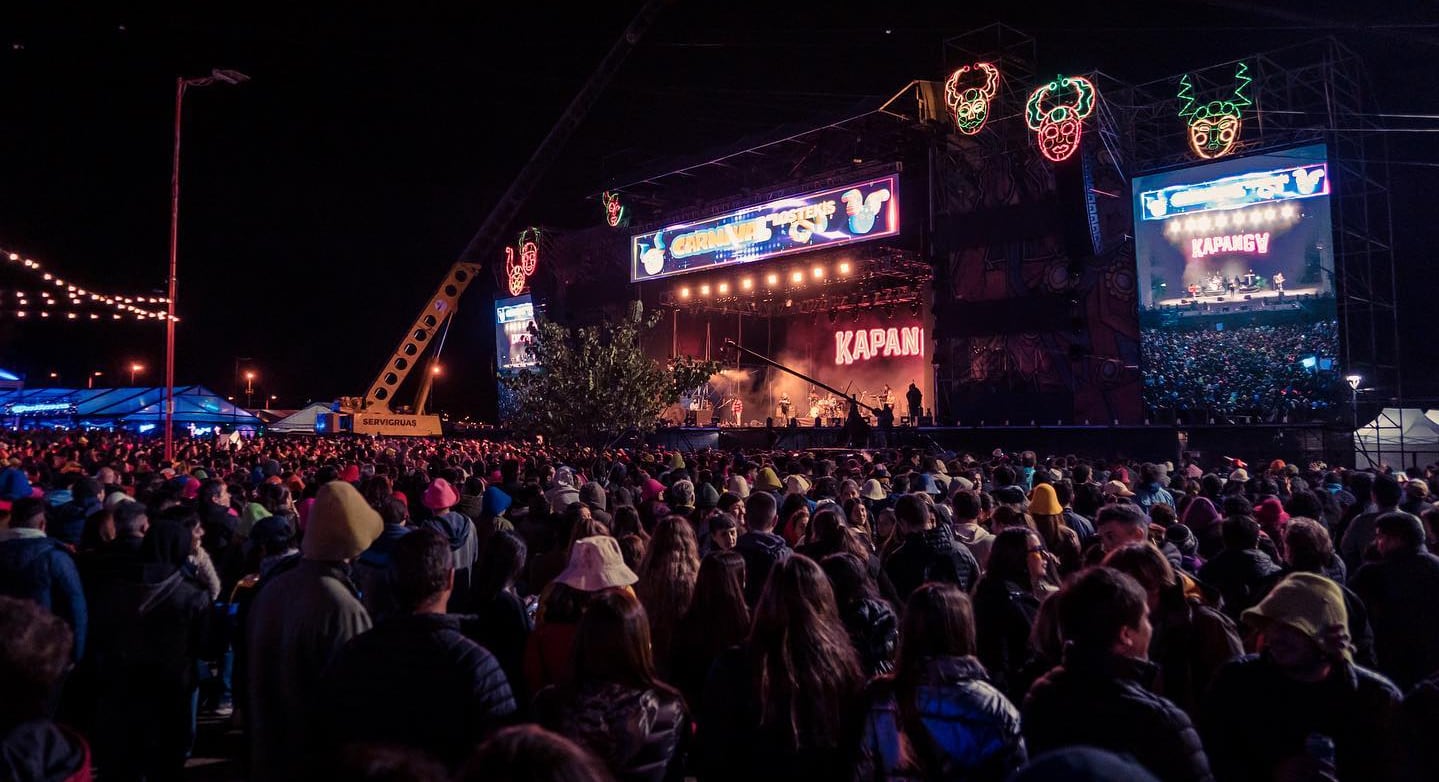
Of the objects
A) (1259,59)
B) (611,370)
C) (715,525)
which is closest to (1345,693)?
(715,525)

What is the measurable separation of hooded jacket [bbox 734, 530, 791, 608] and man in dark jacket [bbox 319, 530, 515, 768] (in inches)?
96.9

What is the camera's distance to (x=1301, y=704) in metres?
2.70

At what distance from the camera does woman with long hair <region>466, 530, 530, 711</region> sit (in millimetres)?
4266

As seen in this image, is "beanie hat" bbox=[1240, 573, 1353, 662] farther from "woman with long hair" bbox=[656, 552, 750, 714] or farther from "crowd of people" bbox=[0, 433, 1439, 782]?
"woman with long hair" bbox=[656, 552, 750, 714]

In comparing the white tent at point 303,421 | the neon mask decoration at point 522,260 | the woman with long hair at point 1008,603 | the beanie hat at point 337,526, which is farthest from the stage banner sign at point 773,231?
the beanie hat at point 337,526

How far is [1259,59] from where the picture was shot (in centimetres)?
2375

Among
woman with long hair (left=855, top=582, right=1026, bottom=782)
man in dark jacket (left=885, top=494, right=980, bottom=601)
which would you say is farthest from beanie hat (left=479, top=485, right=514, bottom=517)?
woman with long hair (left=855, top=582, right=1026, bottom=782)

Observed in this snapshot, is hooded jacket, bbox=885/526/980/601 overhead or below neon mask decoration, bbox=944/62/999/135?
below

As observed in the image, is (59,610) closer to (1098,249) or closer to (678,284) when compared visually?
(1098,249)

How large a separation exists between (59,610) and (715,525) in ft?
12.3

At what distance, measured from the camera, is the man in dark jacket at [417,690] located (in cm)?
268

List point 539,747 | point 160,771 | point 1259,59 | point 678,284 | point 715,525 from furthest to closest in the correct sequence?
point 678,284 < point 1259,59 < point 715,525 < point 160,771 < point 539,747

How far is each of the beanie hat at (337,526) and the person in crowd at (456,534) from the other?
229 centimetres

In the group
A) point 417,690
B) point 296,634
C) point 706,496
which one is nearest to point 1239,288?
point 706,496
